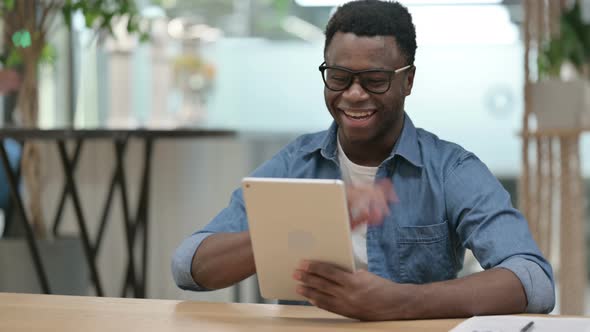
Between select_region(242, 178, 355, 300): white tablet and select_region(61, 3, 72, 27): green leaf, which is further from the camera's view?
select_region(61, 3, 72, 27): green leaf

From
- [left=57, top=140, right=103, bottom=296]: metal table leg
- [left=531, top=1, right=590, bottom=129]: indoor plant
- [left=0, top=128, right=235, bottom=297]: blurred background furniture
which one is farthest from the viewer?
[left=531, top=1, right=590, bottom=129]: indoor plant

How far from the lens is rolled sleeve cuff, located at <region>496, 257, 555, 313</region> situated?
144cm

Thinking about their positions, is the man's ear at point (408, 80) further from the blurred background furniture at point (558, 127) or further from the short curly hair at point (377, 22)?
the blurred background furniture at point (558, 127)

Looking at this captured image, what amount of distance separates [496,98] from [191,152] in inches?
50.1

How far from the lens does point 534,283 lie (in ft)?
4.75

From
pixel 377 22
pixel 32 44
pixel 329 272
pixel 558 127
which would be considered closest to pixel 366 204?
pixel 329 272

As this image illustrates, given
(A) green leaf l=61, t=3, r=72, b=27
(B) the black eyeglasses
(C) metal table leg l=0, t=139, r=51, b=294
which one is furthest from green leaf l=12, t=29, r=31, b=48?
(B) the black eyeglasses

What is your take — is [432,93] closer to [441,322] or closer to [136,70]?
[136,70]

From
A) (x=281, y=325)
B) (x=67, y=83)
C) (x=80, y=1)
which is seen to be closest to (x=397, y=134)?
(x=281, y=325)

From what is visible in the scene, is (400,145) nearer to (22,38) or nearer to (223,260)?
(223,260)

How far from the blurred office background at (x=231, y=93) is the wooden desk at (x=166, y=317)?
223 cm

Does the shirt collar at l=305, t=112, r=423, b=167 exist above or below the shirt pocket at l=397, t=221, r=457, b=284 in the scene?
above

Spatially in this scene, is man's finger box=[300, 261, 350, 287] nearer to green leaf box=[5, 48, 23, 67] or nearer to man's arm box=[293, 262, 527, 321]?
man's arm box=[293, 262, 527, 321]

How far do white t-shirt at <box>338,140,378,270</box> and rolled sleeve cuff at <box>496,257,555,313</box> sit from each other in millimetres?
301
